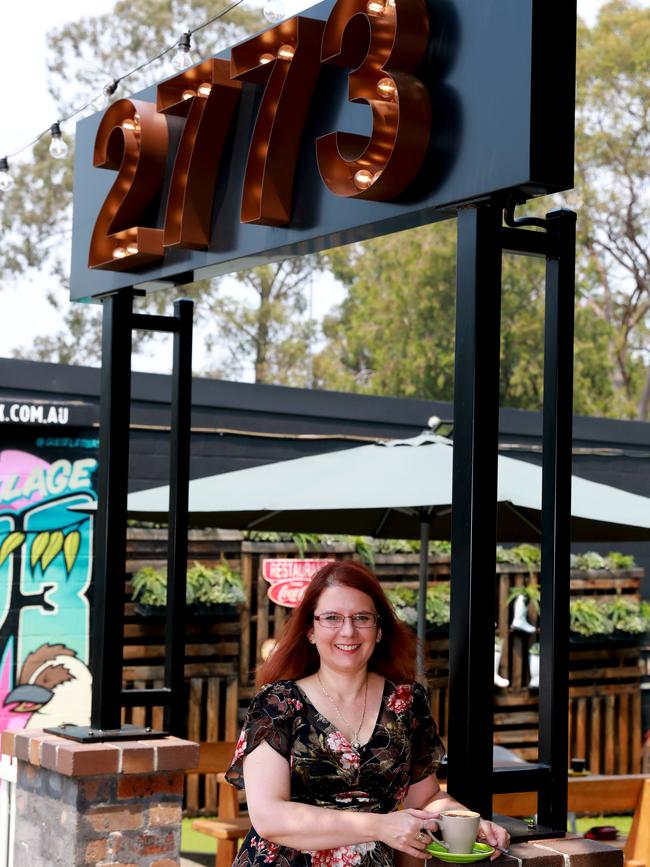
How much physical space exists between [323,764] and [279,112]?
6.17 ft

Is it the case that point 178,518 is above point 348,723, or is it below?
above

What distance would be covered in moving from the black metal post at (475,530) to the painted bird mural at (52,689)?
6.02 m

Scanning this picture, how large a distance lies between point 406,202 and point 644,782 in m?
3.83

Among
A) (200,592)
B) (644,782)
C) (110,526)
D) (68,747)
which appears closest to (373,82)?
(110,526)

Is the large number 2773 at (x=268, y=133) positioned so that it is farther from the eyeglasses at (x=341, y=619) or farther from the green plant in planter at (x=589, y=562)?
the green plant in planter at (x=589, y=562)

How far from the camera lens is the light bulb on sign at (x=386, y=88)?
332cm

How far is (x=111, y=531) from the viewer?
15.9 feet

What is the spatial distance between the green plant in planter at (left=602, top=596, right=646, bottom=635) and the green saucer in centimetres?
742

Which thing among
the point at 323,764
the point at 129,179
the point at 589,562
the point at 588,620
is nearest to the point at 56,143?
the point at 129,179

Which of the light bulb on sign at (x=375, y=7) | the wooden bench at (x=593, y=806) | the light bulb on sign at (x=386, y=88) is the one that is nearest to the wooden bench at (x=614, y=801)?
the wooden bench at (x=593, y=806)

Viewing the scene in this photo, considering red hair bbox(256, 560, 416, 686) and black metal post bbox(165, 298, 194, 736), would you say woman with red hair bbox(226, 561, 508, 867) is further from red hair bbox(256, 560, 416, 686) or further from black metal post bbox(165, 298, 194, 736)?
black metal post bbox(165, 298, 194, 736)

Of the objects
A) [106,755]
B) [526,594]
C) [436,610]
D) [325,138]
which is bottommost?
[106,755]

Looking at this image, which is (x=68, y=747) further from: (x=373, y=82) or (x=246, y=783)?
(x=373, y=82)

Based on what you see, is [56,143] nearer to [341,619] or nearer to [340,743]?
[341,619]
